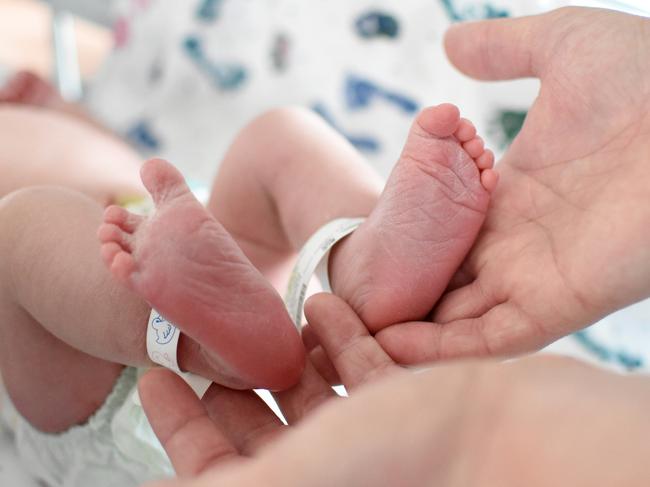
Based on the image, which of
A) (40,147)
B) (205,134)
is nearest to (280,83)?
(205,134)

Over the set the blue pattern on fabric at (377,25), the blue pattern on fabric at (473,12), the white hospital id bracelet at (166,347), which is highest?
the blue pattern on fabric at (473,12)

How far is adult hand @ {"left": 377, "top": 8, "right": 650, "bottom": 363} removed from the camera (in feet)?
2.16

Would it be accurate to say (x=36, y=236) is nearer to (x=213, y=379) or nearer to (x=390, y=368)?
(x=213, y=379)

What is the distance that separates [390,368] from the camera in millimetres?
662

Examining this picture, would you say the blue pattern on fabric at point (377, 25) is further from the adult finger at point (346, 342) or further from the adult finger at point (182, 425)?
the adult finger at point (182, 425)

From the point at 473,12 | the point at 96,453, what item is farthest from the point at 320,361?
the point at 473,12

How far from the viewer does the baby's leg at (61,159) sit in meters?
1.00

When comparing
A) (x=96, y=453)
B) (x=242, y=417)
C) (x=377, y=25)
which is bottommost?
(x=96, y=453)

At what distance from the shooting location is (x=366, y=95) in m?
1.25

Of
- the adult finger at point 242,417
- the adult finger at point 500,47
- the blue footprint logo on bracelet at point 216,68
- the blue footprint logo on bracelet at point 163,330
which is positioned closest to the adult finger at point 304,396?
the adult finger at point 242,417

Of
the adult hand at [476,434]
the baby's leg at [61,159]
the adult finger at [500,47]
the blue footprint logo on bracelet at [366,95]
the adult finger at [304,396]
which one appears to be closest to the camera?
the adult hand at [476,434]

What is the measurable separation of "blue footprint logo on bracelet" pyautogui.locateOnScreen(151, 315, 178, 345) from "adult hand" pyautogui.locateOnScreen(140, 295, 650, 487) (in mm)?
211

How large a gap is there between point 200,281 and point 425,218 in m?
0.22

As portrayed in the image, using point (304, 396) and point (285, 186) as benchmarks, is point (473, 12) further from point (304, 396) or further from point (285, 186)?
point (304, 396)
